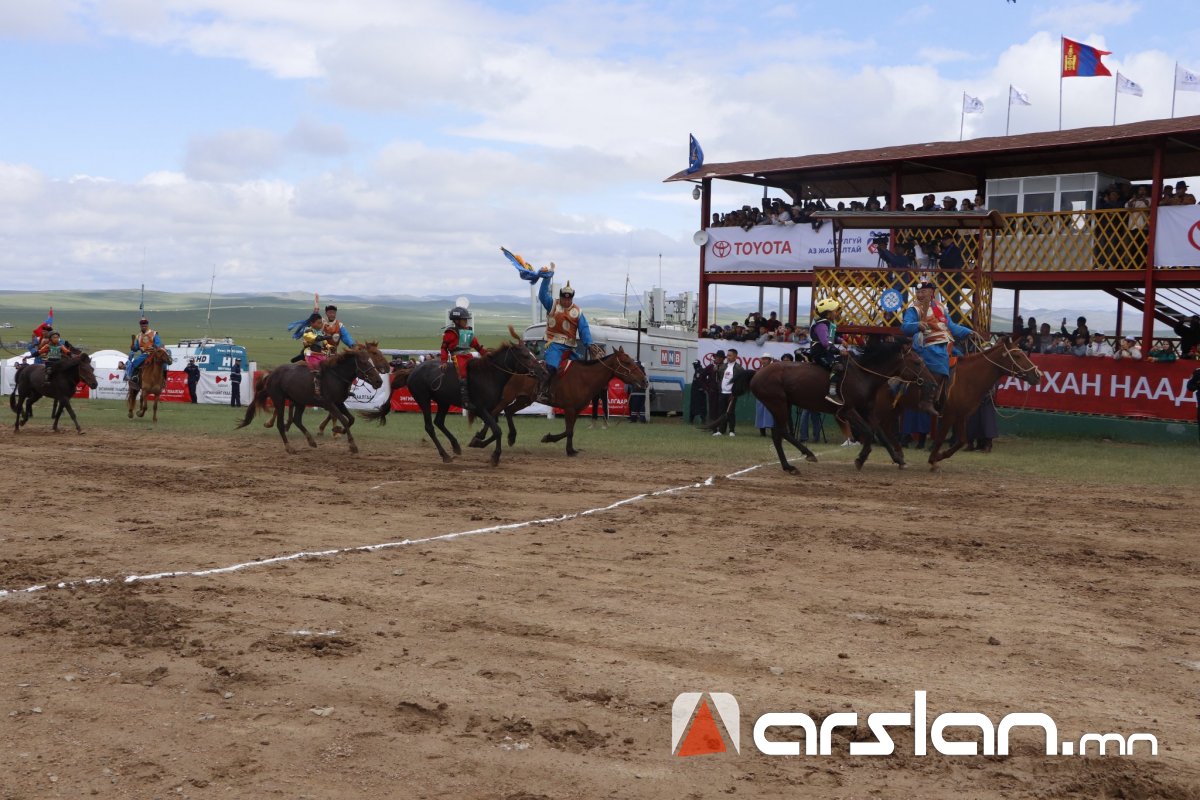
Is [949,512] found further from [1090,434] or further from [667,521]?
[1090,434]

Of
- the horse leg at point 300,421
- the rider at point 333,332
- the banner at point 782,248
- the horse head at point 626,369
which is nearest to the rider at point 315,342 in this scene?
the rider at point 333,332

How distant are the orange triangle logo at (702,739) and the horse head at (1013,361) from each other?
40.1 ft

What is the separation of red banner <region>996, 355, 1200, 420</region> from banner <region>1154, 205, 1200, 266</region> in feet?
8.35

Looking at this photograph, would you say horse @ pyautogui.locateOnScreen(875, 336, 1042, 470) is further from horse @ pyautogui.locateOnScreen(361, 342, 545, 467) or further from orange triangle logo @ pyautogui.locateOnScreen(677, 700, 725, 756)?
orange triangle logo @ pyautogui.locateOnScreen(677, 700, 725, 756)

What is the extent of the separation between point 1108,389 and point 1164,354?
4.01 ft

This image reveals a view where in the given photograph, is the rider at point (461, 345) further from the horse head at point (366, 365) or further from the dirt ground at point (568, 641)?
the dirt ground at point (568, 641)

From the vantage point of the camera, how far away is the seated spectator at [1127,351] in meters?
22.1

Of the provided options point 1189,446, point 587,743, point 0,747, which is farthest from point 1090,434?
point 0,747

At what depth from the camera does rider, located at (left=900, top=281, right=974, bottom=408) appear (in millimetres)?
16281

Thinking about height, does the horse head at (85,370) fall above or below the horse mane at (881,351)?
below

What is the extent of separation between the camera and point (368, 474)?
51.0 ft

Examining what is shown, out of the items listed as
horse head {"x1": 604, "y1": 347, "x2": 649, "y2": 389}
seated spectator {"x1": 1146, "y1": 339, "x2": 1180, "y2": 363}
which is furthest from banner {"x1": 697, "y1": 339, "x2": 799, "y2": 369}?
horse head {"x1": 604, "y1": 347, "x2": 649, "y2": 389}

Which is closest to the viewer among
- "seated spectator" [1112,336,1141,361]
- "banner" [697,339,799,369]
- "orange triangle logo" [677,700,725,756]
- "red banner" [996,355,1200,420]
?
"orange triangle logo" [677,700,725,756]

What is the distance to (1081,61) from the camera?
26.9 meters
